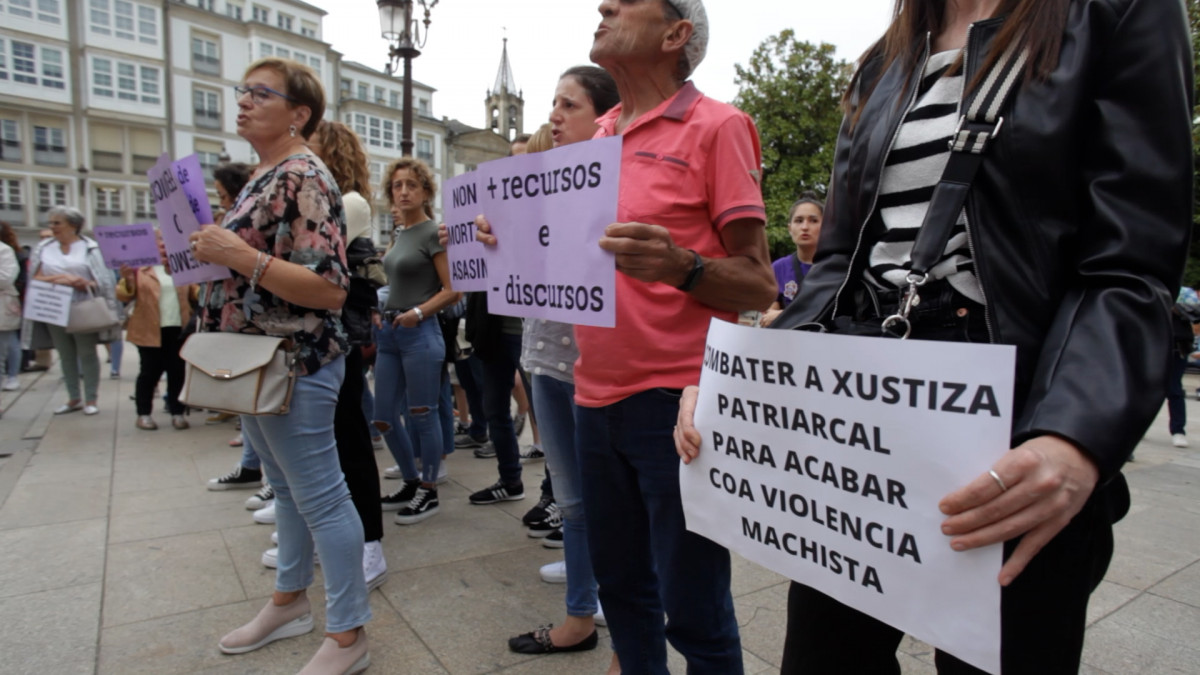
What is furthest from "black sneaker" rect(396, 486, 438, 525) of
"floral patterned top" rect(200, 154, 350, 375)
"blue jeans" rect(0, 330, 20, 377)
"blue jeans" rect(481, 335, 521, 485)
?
"blue jeans" rect(0, 330, 20, 377)

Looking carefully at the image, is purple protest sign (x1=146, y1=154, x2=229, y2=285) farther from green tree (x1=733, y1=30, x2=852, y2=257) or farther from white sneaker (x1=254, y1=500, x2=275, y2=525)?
green tree (x1=733, y1=30, x2=852, y2=257)

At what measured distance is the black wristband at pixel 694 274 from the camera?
5.47ft

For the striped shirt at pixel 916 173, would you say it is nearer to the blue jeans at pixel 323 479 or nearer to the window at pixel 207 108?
the blue jeans at pixel 323 479

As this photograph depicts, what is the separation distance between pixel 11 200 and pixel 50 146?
Answer: 3.47m

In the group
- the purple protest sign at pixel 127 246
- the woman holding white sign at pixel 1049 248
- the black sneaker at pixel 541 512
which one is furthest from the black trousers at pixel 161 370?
the woman holding white sign at pixel 1049 248

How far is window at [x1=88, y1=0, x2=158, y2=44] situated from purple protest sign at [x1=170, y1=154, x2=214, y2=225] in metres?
46.8

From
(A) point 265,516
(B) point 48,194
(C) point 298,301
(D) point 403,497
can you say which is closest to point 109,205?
(B) point 48,194

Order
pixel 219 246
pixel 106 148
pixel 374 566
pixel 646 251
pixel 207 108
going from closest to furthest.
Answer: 1. pixel 646 251
2. pixel 219 246
3. pixel 374 566
4. pixel 106 148
5. pixel 207 108

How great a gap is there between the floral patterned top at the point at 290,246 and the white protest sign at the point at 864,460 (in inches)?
63.3

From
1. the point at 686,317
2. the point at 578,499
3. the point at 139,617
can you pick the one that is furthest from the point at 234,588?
the point at 686,317

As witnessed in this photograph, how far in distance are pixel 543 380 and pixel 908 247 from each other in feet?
5.46

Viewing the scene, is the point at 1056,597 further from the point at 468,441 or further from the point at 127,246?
the point at 127,246

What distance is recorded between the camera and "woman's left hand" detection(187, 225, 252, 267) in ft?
7.50

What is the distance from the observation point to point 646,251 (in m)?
1.58
